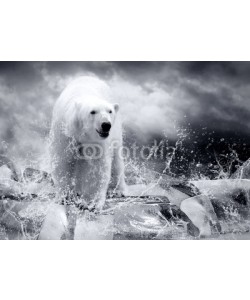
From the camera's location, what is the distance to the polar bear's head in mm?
3410

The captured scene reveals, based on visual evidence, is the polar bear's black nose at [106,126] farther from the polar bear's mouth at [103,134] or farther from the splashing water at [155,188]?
the splashing water at [155,188]

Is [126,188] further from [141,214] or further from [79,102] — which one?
[79,102]

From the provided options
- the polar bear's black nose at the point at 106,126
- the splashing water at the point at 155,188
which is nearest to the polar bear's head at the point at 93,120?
the polar bear's black nose at the point at 106,126

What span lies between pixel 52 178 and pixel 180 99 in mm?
1401

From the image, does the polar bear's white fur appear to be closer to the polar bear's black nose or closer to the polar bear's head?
the polar bear's head

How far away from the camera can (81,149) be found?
3.70m

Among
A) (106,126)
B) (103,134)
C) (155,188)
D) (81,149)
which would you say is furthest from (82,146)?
(155,188)

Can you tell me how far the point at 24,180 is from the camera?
147 inches

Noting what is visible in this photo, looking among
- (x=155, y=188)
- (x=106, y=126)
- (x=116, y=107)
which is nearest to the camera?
(x=106, y=126)

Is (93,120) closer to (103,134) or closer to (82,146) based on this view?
(103,134)

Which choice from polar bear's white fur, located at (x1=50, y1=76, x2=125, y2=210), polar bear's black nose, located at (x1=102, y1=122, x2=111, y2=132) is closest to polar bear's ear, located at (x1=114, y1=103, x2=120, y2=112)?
polar bear's white fur, located at (x1=50, y1=76, x2=125, y2=210)

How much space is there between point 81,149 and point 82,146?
0.11 feet
